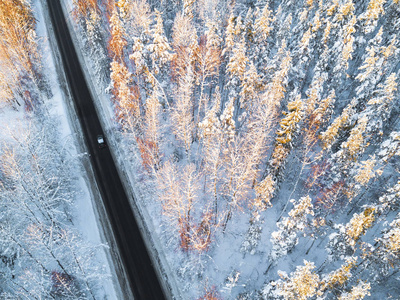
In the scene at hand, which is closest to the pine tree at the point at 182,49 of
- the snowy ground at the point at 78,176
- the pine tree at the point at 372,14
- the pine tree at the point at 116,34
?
the pine tree at the point at 116,34

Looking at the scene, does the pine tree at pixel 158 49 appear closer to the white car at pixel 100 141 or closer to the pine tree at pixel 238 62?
the pine tree at pixel 238 62

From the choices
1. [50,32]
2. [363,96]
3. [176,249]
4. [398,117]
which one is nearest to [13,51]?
[50,32]

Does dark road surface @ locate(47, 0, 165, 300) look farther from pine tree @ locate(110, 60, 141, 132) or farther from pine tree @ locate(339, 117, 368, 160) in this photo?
pine tree @ locate(339, 117, 368, 160)

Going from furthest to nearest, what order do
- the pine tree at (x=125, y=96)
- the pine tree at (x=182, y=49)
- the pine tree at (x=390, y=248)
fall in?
the pine tree at (x=182, y=49), the pine tree at (x=125, y=96), the pine tree at (x=390, y=248)

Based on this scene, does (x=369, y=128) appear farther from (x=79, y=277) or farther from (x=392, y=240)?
(x=79, y=277)

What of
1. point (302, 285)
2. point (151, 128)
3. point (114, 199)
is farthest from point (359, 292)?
point (114, 199)

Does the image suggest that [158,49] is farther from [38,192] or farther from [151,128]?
[38,192]

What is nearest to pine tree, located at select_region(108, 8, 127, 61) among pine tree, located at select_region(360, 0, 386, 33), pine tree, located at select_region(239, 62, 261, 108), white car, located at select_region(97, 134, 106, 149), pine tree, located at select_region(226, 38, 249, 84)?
white car, located at select_region(97, 134, 106, 149)
